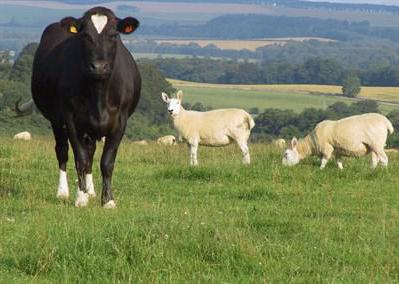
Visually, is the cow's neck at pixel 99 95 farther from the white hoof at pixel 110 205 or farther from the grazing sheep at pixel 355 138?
the grazing sheep at pixel 355 138

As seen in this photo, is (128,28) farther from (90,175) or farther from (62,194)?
(62,194)

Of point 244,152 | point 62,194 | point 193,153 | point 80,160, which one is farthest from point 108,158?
point 244,152

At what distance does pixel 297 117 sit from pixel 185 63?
9056cm

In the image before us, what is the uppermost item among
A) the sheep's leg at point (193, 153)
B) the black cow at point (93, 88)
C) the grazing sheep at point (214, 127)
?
the black cow at point (93, 88)

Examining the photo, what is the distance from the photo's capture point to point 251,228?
8.88m

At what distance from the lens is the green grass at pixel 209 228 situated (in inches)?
269

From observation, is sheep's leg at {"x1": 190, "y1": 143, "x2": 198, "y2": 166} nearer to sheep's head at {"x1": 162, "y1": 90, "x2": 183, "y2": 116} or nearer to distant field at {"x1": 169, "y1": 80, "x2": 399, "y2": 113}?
sheep's head at {"x1": 162, "y1": 90, "x2": 183, "y2": 116}

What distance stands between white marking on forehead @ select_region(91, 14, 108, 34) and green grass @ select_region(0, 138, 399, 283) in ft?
Result: 7.30

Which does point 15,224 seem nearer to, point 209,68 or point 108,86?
point 108,86

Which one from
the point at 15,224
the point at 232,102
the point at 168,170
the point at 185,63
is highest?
the point at 15,224

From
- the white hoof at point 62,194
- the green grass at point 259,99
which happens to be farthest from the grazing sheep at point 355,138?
the green grass at point 259,99

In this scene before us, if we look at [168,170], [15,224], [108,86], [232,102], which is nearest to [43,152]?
[168,170]

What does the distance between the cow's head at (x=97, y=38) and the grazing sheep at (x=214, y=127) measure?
7459 millimetres

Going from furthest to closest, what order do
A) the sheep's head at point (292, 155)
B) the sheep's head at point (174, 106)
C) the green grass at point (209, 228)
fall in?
the sheep's head at point (174, 106) → the sheep's head at point (292, 155) → the green grass at point (209, 228)
